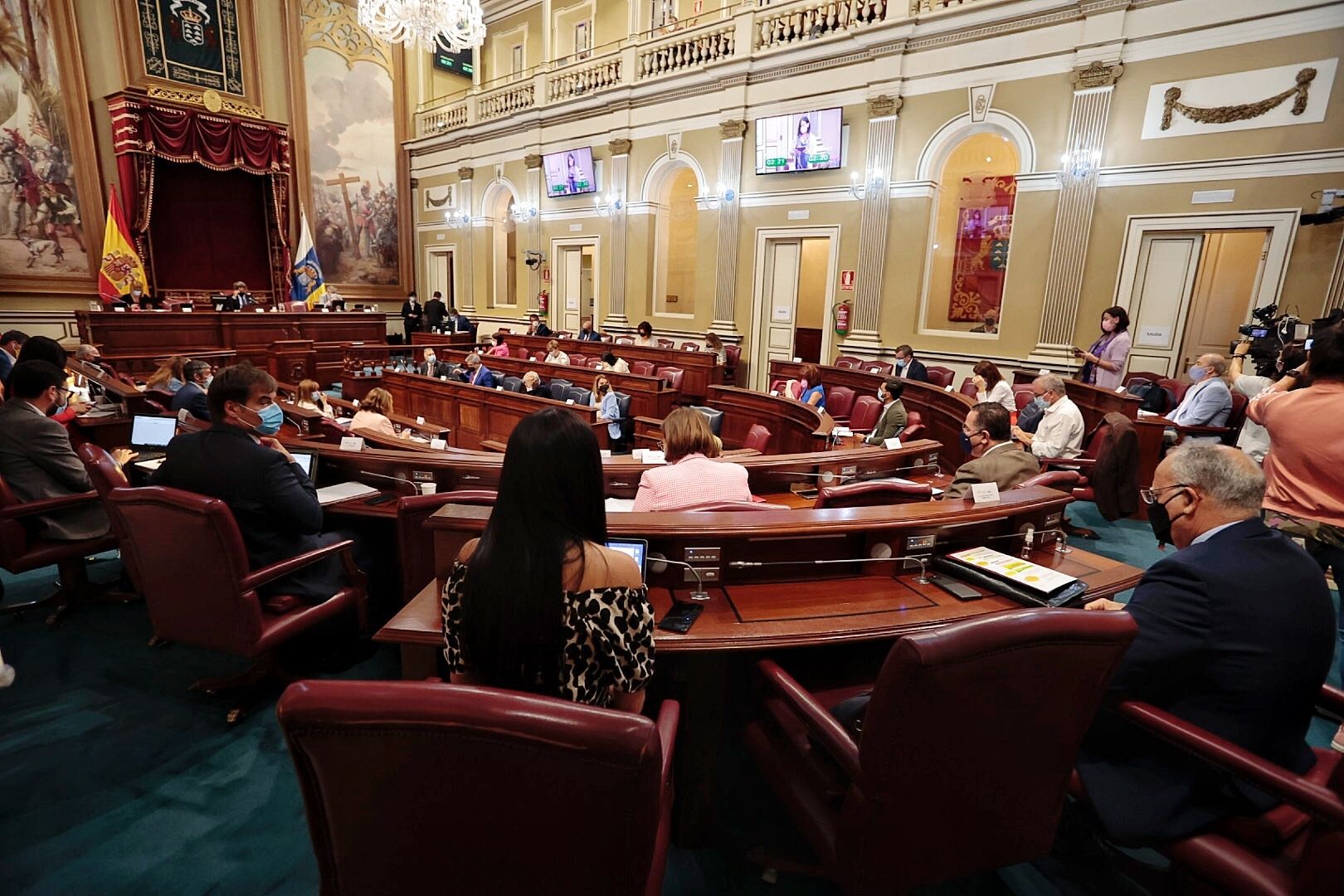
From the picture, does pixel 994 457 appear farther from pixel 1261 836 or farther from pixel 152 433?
pixel 152 433

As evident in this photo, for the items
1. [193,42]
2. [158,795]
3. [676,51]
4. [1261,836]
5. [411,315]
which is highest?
[193,42]

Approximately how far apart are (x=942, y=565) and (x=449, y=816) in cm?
189

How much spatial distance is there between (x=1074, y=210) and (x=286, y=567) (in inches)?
358

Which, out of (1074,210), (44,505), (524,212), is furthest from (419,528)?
(524,212)

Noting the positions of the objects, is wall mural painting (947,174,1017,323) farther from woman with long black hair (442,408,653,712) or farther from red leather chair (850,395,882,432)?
woman with long black hair (442,408,653,712)

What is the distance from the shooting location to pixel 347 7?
14.5 meters

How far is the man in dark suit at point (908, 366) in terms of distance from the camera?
7.75 metres

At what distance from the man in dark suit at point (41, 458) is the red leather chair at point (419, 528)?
1.94 meters

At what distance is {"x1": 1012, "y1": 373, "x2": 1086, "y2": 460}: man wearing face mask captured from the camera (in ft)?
15.9

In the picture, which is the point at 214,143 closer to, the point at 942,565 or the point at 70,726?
the point at 70,726

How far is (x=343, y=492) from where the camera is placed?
3.17 m

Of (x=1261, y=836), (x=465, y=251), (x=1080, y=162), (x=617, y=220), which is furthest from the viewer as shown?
(x=465, y=251)

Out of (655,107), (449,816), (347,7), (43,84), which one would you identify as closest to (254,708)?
(449,816)

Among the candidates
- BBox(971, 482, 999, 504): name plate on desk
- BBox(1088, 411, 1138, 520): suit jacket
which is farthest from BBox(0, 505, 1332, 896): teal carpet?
BBox(1088, 411, 1138, 520): suit jacket
